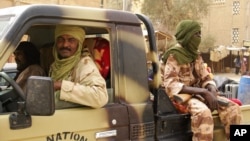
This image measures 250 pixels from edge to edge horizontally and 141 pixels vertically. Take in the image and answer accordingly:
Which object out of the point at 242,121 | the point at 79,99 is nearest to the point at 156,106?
the point at 79,99

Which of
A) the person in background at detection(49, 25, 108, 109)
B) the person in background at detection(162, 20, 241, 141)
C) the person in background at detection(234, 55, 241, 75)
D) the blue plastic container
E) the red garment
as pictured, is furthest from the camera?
the person in background at detection(234, 55, 241, 75)

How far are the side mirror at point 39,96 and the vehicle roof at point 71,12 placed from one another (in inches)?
18.2

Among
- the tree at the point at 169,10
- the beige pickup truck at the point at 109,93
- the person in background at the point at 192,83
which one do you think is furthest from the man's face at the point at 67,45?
the tree at the point at 169,10

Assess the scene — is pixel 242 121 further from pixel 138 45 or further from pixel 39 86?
pixel 39 86

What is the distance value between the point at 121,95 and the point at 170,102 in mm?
563

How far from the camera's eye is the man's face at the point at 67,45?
2.67m

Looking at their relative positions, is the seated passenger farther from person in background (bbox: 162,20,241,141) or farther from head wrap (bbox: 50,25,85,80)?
person in background (bbox: 162,20,241,141)

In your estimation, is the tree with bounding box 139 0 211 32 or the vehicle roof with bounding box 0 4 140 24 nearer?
the vehicle roof with bounding box 0 4 140 24

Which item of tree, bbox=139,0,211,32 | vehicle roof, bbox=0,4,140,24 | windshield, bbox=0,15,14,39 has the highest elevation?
tree, bbox=139,0,211,32

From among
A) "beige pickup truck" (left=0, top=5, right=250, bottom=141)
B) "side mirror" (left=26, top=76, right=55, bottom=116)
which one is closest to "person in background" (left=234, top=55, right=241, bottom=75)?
"beige pickup truck" (left=0, top=5, right=250, bottom=141)

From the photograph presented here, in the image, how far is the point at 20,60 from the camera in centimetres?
320

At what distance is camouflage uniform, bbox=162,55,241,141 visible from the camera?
3.14 m

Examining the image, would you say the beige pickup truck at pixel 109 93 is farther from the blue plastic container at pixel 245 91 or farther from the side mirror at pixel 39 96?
the blue plastic container at pixel 245 91

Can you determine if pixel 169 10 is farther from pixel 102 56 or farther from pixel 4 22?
pixel 4 22
